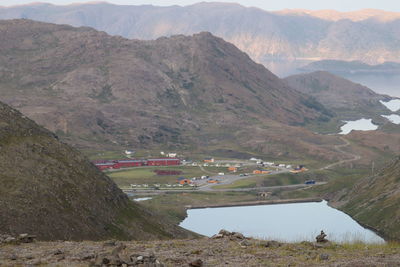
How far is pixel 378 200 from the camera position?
14900 cm

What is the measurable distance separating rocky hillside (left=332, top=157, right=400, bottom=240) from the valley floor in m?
88.9

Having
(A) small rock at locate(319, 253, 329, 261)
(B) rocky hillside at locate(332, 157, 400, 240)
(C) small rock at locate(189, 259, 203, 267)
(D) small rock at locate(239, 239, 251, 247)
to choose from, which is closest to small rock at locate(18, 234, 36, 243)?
(D) small rock at locate(239, 239, 251, 247)

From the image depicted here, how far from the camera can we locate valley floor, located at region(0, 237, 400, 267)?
3241 cm

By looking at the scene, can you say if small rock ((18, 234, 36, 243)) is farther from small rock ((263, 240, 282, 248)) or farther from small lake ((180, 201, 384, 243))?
small lake ((180, 201, 384, 243))

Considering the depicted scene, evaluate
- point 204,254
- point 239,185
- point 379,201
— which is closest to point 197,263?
point 204,254

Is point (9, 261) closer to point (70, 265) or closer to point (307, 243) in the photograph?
point (70, 265)

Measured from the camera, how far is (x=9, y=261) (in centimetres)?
3306

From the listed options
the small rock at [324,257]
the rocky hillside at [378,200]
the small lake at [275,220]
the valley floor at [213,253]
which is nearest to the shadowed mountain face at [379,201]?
the rocky hillside at [378,200]

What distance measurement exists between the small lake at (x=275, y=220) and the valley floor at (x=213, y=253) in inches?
3659

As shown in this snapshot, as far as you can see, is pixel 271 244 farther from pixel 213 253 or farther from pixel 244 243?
pixel 213 253

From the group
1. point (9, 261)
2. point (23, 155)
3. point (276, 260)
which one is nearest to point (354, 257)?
point (276, 260)

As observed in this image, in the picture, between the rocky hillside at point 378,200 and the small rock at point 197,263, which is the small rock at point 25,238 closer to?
the small rock at point 197,263

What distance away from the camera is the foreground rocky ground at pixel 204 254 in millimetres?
31609

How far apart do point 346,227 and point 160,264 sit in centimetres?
11598
